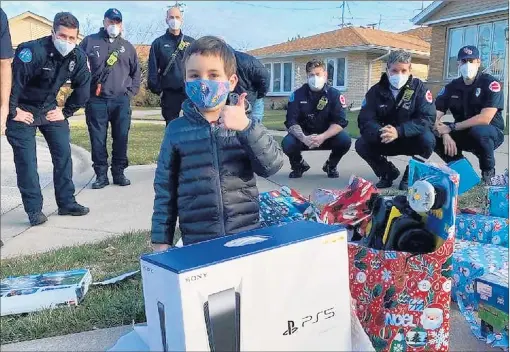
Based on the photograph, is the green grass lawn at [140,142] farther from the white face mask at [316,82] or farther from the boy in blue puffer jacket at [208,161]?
the boy in blue puffer jacket at [208,161]

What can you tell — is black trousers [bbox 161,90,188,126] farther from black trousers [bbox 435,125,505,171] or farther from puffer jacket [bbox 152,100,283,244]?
puffer jacket [bbox 152,100,283,244]

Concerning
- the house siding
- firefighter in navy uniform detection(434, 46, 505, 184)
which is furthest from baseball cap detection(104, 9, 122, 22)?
the house siding

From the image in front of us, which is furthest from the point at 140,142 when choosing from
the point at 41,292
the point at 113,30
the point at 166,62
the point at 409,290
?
the point at 409,290

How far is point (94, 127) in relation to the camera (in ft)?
19.0

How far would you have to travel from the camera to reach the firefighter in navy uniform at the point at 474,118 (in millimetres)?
5715

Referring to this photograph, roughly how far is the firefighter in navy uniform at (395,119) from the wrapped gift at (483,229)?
2.14 meters

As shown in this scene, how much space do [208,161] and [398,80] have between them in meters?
3.53

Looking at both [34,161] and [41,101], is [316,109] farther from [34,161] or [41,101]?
[34,161]

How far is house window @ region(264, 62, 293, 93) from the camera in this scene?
28406mm

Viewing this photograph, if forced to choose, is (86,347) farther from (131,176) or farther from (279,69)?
(279,69)

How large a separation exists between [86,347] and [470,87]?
494 centimetres

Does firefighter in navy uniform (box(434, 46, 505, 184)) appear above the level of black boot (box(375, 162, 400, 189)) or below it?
above

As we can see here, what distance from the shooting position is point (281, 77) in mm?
28625

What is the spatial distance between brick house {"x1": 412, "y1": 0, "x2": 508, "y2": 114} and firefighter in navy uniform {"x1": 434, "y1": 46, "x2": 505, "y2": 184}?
12715mm
